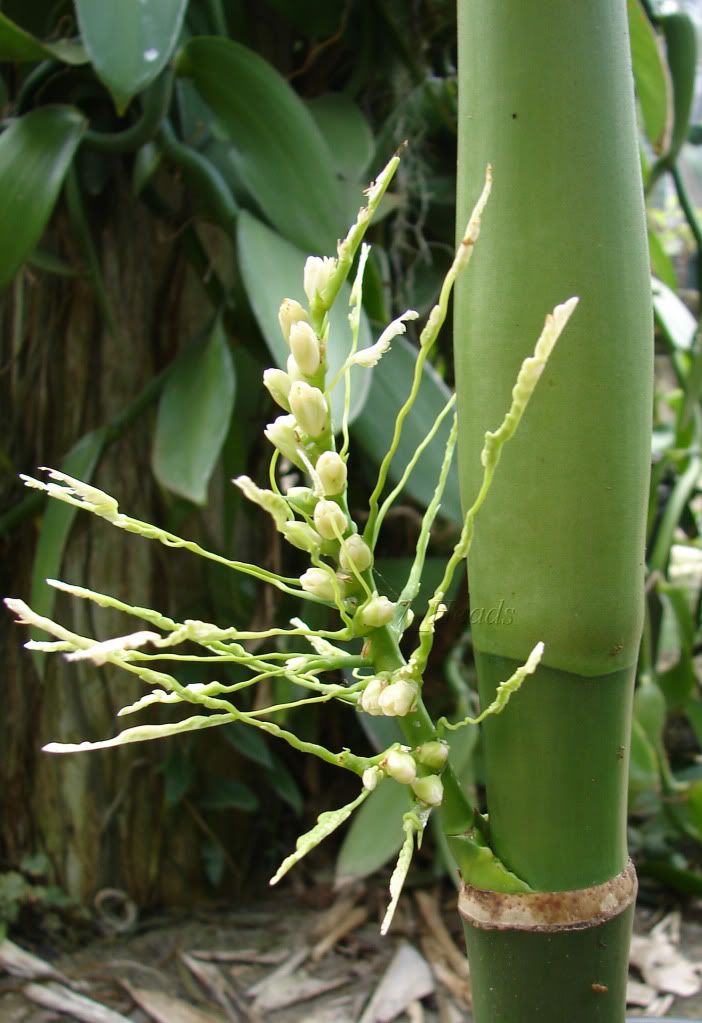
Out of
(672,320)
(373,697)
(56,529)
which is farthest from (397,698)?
(672,320)

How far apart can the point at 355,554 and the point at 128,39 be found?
1.25 feet

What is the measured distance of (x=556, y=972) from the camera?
0.22 m

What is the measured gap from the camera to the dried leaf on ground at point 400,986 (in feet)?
2.01

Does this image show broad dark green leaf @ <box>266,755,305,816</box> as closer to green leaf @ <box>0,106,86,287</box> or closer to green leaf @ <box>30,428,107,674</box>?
green leaf @ <box>30,428,107,674</box>

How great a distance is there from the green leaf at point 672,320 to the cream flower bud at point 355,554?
0.70 m

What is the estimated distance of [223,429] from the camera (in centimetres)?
52

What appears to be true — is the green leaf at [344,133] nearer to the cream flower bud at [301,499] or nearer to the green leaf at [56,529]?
the green leaf at [56,529]

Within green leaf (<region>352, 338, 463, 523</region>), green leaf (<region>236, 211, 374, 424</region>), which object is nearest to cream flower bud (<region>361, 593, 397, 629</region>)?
green leaf (<region>236, 211, 374, 424</region>)

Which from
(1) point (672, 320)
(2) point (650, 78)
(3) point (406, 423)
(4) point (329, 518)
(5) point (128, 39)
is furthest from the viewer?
(1) point (672, 320)

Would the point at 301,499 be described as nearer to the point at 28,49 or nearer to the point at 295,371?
the point at 295,371

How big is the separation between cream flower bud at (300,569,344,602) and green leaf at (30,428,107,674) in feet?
1.34

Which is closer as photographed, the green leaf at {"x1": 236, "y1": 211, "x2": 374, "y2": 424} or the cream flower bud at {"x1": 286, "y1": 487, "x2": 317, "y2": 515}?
the cream flower bud at {"x1": 286, "y1": 487, "x2": 317, "y2": 515}

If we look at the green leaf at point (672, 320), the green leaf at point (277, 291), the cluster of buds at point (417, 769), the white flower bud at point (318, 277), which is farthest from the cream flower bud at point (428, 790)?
the green leaf at point (672, 320)

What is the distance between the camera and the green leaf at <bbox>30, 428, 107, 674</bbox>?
0.59 m
